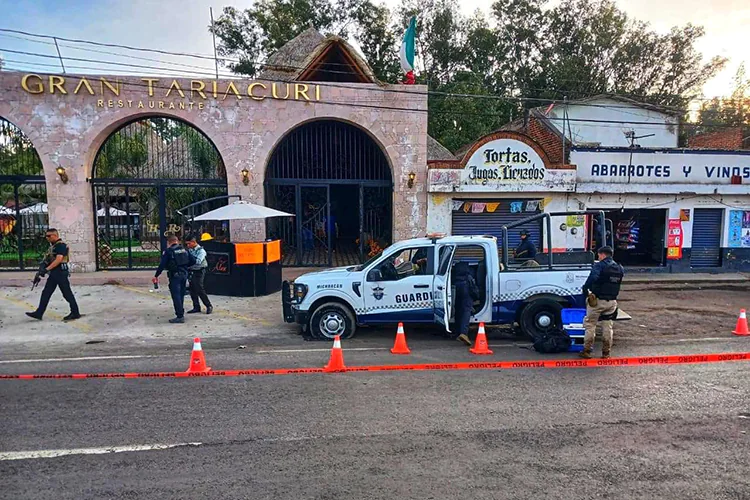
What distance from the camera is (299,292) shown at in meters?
8.88

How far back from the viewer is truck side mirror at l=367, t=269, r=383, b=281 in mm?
8734

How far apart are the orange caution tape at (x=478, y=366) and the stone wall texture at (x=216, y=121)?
31.4 feet

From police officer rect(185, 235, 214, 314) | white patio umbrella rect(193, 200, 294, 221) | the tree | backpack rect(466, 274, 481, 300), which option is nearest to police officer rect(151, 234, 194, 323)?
police officer rect(185, 235, 214, 314)

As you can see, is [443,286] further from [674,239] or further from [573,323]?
[674,239]

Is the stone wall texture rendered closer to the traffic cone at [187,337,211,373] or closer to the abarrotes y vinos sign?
the abarrotes y vinos sign

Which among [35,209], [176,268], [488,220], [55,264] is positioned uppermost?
[35,209]

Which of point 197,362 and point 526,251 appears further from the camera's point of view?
point 526,251

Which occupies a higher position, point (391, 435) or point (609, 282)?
point (609, 282)

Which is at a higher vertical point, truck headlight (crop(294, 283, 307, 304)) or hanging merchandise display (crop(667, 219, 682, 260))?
hanging merchandise display (crop(667, 219, 682, 260))

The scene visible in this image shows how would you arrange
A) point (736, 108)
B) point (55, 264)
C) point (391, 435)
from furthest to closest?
1. point (736, 108)
2. point (55, 264)
3. point (391, 435)

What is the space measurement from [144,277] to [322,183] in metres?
6.26

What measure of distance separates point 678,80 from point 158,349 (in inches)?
1588

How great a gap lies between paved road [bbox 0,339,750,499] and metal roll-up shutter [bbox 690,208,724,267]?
1254 cm

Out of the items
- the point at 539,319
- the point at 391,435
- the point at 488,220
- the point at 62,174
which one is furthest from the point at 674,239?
the point at 62,174
